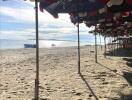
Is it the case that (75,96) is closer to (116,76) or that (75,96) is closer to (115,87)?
(115,87)

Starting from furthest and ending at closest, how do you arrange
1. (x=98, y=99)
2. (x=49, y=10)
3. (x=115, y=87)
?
(x=115, y=87) < (x=98, y=99) < (x=49, y=10)

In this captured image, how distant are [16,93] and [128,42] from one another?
23.5m

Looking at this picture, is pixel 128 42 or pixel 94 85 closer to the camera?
pixel 94 85

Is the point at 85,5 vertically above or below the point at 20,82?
above

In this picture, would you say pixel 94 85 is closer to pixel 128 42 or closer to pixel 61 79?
pixel 61 79

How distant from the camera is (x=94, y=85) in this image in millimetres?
11641

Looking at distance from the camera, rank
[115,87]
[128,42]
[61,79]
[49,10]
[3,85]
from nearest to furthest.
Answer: [49,10] < [115,87] < [3,85] < [61,79] < [128,42]

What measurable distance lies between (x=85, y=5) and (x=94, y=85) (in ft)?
12.4

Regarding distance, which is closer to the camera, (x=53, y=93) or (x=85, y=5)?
(x=85, y=5)

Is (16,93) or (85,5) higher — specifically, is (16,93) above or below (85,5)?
below

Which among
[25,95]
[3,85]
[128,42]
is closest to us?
[25,95]

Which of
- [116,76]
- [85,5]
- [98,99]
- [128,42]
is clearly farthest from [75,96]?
[128,42]

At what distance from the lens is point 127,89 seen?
10523mm

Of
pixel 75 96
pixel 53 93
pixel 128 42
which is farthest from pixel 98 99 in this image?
pixel 128 42
